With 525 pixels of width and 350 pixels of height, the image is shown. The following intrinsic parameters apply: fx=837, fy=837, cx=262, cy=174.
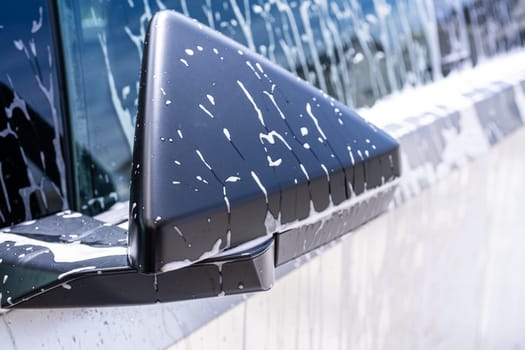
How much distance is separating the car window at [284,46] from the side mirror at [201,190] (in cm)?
12

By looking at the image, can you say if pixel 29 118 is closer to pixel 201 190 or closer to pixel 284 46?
pixel 201 190

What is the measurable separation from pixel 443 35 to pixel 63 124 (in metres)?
1.05

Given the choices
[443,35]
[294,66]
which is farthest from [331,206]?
[443,35]

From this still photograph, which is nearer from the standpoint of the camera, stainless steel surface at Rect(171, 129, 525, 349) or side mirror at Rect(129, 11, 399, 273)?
side mirror at Rect(129, 11, 399, 273)

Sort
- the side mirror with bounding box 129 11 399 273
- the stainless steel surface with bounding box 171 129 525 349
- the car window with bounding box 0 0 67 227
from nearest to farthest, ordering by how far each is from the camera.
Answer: the side mirror with bounding box 129 11 399 273, the car window with bounding box 0 0 67 227, the stainless steel surface with bounding box 171 129 525 349

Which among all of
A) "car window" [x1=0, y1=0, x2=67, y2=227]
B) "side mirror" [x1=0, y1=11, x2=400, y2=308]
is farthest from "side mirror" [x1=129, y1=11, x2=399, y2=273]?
"car window" [x1=0, y1=0, x2=67, y2=227]

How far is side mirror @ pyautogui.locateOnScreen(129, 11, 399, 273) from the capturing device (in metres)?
0.66

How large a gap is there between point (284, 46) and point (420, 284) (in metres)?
0.60

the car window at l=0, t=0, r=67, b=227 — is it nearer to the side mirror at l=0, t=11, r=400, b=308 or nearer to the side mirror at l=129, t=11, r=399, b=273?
the side mirror at l=0, t=11, r=400, b=308

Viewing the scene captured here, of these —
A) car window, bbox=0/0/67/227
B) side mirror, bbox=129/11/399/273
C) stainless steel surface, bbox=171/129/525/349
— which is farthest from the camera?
stainless steel surface, bbox=171/129/525/349

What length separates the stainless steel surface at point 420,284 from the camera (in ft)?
3.78

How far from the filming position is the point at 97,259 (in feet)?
2.47

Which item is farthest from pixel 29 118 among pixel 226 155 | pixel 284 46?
pixel 284 46

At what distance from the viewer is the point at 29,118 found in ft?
2.81
